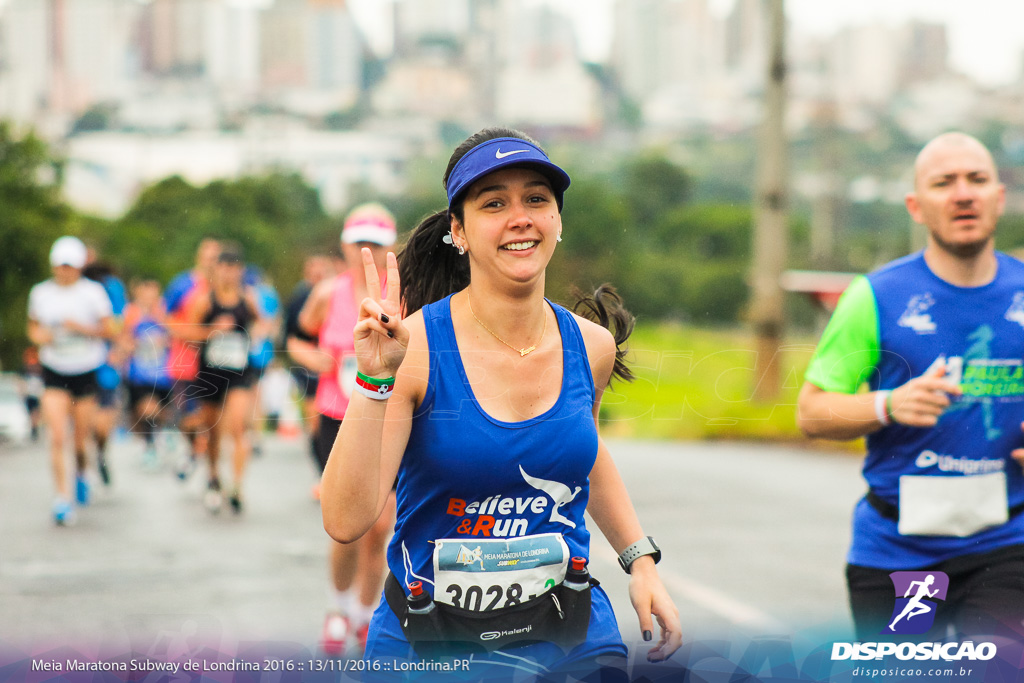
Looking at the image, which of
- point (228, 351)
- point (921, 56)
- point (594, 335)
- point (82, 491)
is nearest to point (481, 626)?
point (594, 335)

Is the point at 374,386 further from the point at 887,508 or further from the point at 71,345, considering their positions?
the point at 71,345

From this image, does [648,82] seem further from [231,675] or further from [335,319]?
[231,675]

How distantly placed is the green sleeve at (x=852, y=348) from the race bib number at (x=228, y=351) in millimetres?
5447

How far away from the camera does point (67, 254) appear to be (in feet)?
28.0

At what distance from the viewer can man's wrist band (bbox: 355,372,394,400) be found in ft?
7.07

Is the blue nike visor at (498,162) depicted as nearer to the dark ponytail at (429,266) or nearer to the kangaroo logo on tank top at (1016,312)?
the dark ponytail at (429,266)

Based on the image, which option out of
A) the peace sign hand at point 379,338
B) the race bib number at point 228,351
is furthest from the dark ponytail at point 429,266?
the race bib number at point 228,351

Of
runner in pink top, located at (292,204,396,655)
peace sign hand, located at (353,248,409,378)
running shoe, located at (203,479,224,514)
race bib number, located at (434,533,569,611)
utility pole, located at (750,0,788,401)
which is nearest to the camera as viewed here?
peace sign hand, located at (353,248,409,378)

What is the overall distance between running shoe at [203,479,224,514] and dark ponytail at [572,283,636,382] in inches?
259

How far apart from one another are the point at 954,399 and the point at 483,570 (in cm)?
157

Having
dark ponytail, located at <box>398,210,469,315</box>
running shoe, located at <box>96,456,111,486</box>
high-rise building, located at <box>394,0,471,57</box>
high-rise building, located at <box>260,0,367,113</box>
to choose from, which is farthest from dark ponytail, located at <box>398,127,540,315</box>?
high-rise building, located at <box>260,0,367,113</box>

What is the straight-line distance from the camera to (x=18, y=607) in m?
5.82

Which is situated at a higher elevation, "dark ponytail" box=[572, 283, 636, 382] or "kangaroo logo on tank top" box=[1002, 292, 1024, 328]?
"dark ponytail" box=[572, 283, 636, 382]

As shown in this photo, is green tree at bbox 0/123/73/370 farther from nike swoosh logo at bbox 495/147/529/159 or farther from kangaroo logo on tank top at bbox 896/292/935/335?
nike swoosh logo at bbox 495/147/529/159
